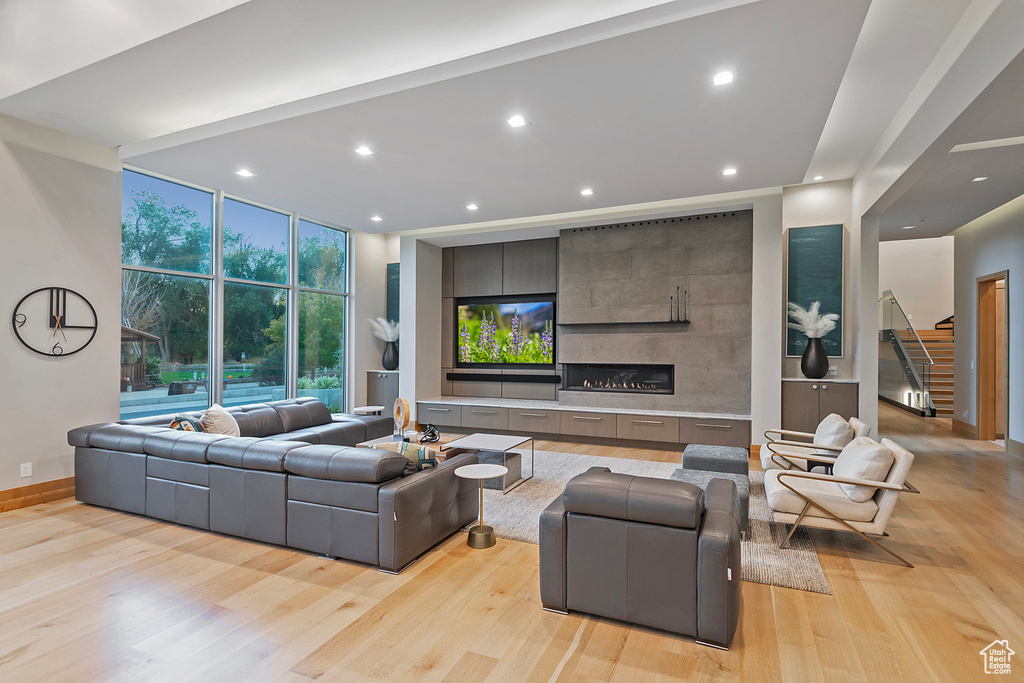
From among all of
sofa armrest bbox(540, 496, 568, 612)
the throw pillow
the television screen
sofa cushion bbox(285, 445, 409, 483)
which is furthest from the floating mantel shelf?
→ sofa armrest bbox(540, 496, 568, 612)

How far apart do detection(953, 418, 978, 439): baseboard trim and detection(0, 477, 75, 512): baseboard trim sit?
11066 mm

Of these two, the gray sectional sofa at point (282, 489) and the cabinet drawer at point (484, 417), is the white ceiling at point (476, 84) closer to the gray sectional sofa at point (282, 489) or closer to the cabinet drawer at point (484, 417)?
the gray sectional sofa at point (282, 489)

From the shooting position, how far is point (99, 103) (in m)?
4.09

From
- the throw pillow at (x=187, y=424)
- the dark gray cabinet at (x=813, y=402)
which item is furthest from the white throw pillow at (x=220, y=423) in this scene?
the dark gray cabinet at (x=813, y=402)

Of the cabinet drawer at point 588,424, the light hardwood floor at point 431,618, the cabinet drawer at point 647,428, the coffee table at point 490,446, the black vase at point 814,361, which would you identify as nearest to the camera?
the light hardwood floor at point 431,618

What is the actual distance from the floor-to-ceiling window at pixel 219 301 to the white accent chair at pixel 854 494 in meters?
6.18

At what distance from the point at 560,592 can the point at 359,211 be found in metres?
5.52

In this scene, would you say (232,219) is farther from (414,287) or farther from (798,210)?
(798,210)

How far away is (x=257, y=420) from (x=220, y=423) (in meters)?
0.66

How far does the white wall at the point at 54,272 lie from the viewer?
432 cm

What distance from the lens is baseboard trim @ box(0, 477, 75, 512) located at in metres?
4.25

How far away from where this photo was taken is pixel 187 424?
4.31 metres

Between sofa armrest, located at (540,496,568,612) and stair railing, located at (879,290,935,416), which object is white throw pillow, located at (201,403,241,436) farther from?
stair railing, located at (879,290,935,416)

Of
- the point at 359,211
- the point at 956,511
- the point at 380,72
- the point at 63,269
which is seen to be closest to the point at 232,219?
the point at 359,211
